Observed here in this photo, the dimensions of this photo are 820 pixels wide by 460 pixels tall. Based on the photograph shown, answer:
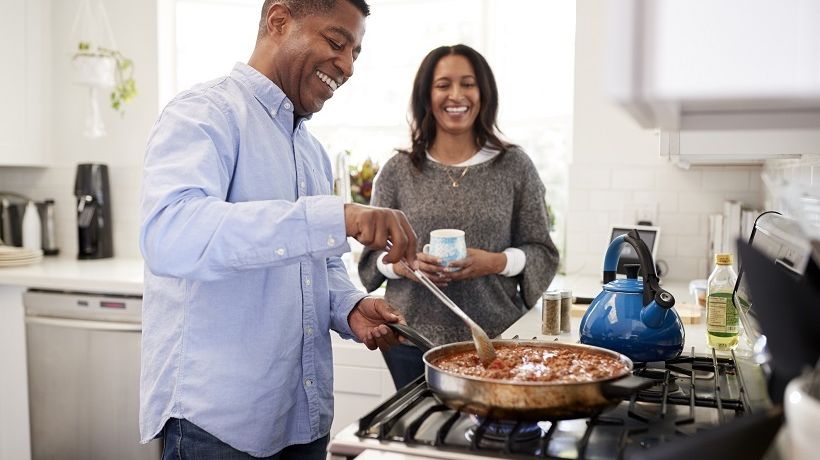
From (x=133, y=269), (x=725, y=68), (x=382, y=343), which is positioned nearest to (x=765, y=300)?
(x=725, y=68)

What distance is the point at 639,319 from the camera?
5.20 feet

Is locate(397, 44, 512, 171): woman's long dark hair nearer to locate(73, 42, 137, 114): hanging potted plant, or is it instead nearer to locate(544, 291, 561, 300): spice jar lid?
locate(544, 291, 561, 300): spice jar lid

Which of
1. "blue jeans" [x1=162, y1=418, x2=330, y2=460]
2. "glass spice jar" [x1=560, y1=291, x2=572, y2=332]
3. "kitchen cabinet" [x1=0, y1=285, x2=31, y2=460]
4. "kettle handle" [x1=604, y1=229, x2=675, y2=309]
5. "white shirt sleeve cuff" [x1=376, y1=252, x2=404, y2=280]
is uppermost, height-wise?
"kettle handle" [x1=604, y1=229, x2=675, y2=309]

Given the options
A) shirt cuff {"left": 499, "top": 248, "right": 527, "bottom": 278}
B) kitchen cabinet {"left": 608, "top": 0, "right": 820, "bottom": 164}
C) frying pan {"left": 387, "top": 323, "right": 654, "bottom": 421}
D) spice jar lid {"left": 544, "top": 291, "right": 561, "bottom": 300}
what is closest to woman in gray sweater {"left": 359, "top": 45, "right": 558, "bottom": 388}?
shirt cuff {"left": 499, "top": 248, "right": 527, "bottom": 278}

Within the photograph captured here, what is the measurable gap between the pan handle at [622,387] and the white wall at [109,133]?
3354 mm

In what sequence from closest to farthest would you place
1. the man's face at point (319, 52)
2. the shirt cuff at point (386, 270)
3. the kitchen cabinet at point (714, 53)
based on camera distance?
the kitchen cabinet at point (714, 53), the man's face at point (319, 52), the shirt cuff at point (386, 270)

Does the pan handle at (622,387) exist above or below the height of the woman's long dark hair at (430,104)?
below

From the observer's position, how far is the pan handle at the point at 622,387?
1.12 metres

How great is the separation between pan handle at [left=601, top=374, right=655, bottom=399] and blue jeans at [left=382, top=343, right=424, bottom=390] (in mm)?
1208

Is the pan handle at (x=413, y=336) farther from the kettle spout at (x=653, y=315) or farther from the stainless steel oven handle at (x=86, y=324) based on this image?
the stainless steel oven handle at (x=86, y=324)

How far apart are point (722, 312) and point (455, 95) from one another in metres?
1.15

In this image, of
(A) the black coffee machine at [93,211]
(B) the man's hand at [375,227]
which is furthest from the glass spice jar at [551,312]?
(A) the black coffee machine at [93,211]

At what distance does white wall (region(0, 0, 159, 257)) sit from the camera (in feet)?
13.0

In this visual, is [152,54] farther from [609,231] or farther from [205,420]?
[205,420]
